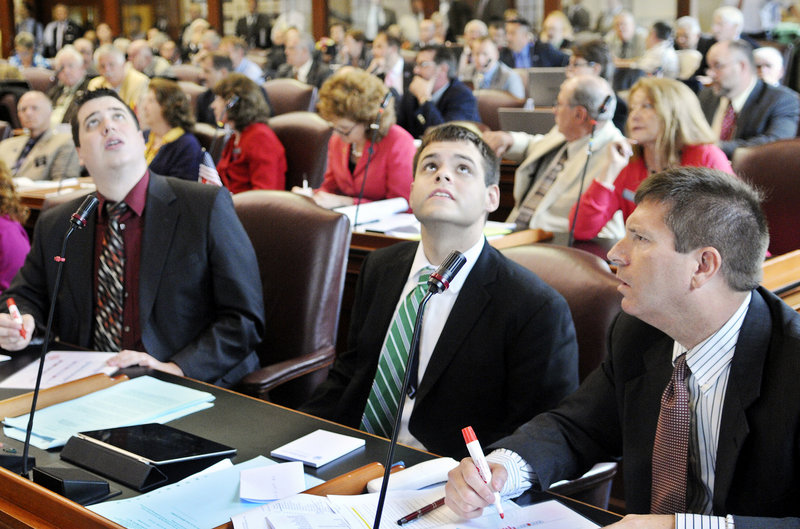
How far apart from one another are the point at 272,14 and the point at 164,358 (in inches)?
518

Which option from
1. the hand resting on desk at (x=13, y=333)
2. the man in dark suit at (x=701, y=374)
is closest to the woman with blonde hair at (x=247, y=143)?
the hand resting on desk at (x=13, y=333)

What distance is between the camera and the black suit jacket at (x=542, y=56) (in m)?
9.30

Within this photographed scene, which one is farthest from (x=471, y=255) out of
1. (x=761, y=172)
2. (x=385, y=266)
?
(x=761, y=172)

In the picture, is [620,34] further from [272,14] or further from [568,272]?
[568,272]

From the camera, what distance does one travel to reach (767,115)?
16.5 feet

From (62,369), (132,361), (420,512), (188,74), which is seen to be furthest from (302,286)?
(188,74)

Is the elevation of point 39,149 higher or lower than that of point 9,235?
lower

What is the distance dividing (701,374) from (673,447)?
0.12 meters

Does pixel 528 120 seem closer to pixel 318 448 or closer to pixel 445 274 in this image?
pixel 318 448

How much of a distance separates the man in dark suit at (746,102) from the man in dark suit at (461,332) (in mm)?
3389

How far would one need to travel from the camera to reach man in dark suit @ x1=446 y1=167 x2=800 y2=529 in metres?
1.28

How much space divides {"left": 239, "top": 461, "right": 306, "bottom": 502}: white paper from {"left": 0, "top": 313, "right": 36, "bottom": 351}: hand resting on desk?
92 cm

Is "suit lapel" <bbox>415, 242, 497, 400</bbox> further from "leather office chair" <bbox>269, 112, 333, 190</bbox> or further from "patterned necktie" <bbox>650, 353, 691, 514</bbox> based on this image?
"leather office chair" <bbox>269, 112, 333, 190</bbox>

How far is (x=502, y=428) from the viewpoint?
1817mm
